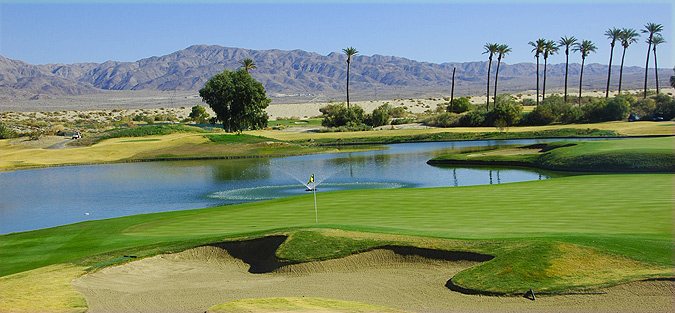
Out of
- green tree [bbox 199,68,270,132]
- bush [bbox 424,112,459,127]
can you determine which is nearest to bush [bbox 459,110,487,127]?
bush [bbox 424,112,459,127]

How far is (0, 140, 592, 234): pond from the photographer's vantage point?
94.3 ft

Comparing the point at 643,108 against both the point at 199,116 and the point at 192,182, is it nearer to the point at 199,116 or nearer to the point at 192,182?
the point at 192,182

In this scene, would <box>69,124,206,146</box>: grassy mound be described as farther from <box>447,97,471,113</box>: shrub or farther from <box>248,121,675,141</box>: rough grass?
<box>447,97,471,113</box>: shrub

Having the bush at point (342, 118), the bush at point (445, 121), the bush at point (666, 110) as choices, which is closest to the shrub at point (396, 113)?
the bush at point (342, 118)

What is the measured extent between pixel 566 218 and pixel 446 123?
74694mm

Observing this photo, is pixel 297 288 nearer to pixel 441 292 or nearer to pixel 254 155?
pixel 441 292

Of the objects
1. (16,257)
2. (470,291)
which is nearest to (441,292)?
(470,291)

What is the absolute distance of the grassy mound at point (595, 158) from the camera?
104 feet

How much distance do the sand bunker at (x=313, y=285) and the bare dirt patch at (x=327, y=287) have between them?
0.04 ft

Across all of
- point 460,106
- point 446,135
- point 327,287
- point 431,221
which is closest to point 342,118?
point 460,106

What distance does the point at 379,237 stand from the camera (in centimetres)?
1255

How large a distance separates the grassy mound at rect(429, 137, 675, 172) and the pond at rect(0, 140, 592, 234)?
83.4 inches

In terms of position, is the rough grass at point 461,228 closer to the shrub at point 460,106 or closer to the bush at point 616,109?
the bush at point 616,109

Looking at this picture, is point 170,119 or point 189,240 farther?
point 170,119
